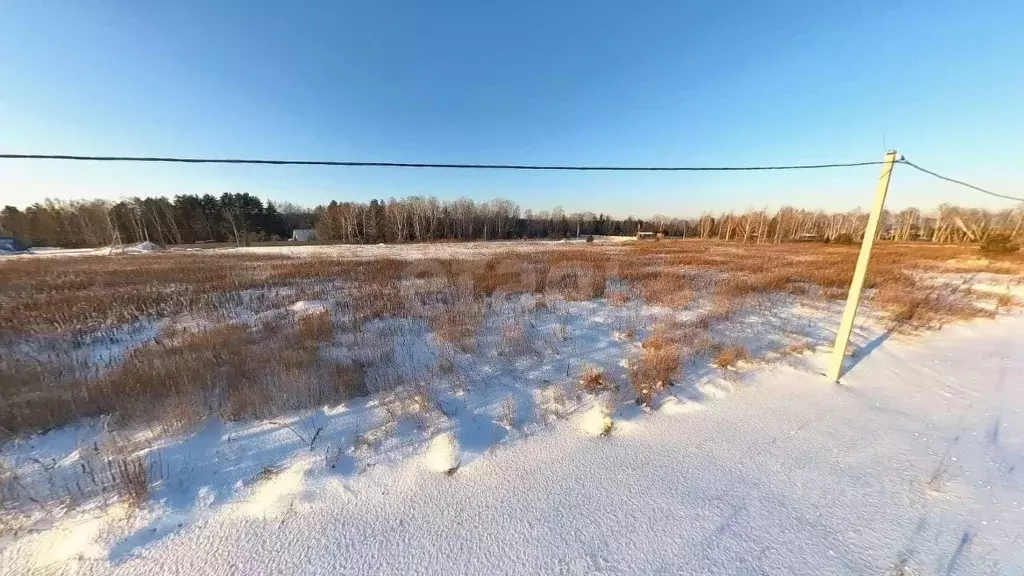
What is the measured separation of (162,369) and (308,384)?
2587mm

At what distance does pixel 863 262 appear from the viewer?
4.46 meters

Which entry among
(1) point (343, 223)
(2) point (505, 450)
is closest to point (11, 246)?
(1) point (343, 223)

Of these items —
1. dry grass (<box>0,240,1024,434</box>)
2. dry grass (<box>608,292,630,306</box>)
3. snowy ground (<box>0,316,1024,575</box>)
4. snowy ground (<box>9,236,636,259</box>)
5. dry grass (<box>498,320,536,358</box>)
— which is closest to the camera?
snowy ground (<box>0,316,1024,575</box>)

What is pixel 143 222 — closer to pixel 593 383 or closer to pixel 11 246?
pixel 11 246

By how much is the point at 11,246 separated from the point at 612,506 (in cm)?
7320

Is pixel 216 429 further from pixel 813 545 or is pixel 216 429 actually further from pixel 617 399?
pixel 813 545

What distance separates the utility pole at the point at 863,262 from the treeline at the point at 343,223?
53.9m

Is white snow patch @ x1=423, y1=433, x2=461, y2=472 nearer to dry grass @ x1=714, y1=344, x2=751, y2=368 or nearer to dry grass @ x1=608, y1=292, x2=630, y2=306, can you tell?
dry grass @ x1=714, y1=344, x2=751, y2=368

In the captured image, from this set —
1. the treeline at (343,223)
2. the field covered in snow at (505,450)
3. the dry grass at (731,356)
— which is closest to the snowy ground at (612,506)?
the field covered in snow at (505,450)

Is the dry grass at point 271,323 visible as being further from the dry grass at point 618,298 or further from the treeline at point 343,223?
the treeline at point 343,223

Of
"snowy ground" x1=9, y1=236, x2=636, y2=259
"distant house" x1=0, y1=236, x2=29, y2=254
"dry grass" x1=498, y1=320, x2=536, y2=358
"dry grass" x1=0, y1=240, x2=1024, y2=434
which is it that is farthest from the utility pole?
"distant house" x1=0, y1=236, x2=29, y2=254

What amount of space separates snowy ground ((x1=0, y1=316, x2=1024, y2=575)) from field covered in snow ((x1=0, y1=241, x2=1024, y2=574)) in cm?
2

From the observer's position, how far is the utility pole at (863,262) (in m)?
4.10

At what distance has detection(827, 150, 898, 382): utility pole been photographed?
13.5 ft
